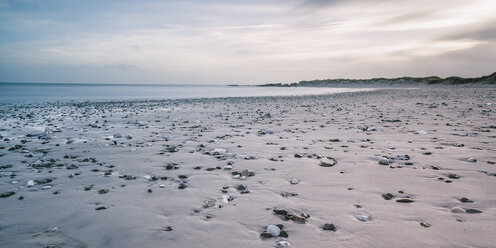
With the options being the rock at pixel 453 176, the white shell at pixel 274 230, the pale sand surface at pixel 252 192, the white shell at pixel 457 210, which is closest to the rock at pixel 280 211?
the pale sand surface at pixel 252 192

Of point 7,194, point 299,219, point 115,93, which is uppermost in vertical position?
point 115,93

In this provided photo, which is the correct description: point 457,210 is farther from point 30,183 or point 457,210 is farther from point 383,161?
point 30,183

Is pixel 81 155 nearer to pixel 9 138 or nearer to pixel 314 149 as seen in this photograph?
pixel 9 138

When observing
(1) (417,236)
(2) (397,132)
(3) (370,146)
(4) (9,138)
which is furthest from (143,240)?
(4) (9,138)

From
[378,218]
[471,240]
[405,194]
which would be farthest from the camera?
[405,194]

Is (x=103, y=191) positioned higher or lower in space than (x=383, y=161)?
lower

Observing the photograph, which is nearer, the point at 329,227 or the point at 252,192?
the point at 329,227

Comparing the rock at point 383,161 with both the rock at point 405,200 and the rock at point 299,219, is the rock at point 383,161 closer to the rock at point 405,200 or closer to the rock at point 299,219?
the rock at point 405,200

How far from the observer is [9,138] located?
914cm

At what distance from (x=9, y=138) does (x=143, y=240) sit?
896 centimetres

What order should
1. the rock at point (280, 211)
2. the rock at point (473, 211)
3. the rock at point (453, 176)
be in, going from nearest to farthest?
1. the rock at point (473, 211)
2. the rock at point (280, 211)
3. the rock at point (453, 176)

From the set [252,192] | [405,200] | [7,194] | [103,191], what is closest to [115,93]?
[7,194]

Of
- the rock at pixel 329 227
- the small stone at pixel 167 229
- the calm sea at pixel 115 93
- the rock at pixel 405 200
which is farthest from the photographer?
the calm sea at pixel 115 93

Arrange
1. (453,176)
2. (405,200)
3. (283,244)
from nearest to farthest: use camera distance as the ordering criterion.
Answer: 1. (283,244)
2. (405,200)
3. (453,176)
